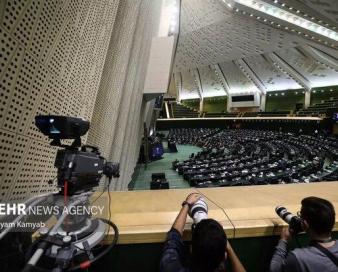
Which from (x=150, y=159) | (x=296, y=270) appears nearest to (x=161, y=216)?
(x=296, y=270)

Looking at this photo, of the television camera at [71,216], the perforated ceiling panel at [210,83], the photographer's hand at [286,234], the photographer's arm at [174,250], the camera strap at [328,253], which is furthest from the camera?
the perforated ceiling panel at [210,83]

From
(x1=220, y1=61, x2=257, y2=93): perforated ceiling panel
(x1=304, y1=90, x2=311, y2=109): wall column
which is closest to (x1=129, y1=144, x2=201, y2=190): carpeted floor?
(x1=304, y1=90, x2=311, y2=109): wall column

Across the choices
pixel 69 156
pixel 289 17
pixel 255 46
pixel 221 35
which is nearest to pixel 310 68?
pixel 255 46

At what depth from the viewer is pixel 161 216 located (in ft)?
6.30

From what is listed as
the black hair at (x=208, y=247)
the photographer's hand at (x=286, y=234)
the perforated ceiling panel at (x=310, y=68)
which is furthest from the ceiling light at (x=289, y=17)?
the black hair at (x=208, y=247)

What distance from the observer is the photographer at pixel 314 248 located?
156 cm

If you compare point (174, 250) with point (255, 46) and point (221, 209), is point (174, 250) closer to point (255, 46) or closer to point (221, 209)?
point (221, 209)

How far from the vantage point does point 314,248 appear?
1.64m

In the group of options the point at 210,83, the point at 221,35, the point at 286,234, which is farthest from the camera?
the point at 210,83

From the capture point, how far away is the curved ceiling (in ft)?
67.4

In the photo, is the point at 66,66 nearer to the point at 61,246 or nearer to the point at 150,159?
the point at 61,246

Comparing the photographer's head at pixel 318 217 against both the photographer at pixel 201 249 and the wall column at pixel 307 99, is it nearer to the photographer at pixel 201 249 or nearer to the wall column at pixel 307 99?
the photographer at pixel 201 249

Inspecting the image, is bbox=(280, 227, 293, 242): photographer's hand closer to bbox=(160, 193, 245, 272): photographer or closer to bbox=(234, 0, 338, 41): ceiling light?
bbox=(160, 193, 245, 272): photographer

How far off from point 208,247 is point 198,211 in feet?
1.06
